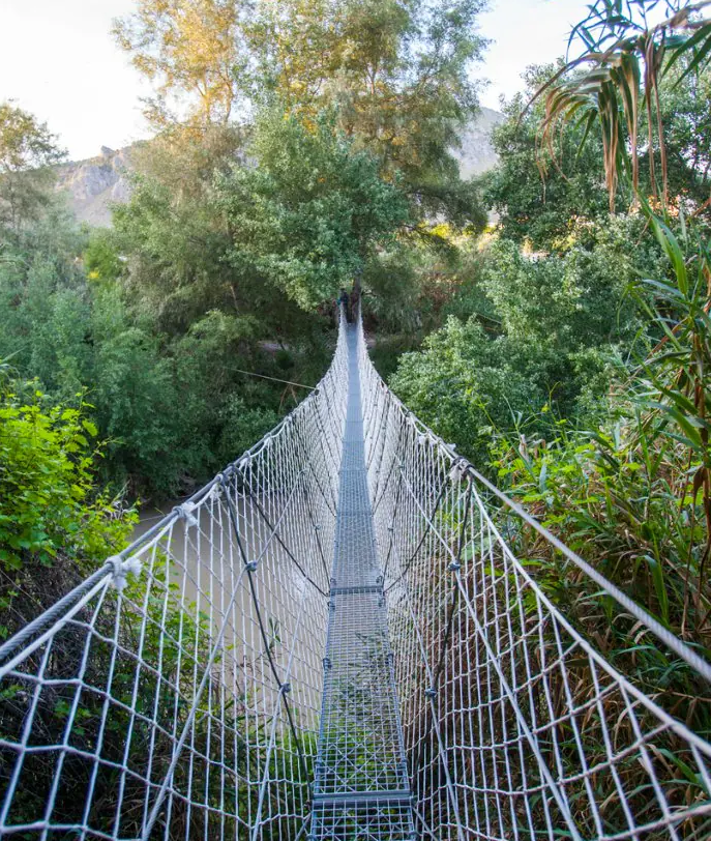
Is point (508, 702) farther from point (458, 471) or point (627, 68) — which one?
point (627, 68)

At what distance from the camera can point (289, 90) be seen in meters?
9.91

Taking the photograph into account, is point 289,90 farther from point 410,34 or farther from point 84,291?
point 84,291

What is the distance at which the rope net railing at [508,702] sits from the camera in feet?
2.61

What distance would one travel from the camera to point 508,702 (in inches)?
65.8

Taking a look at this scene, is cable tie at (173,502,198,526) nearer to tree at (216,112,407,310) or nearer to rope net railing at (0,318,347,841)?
rope net railing at (0,318,347,841)

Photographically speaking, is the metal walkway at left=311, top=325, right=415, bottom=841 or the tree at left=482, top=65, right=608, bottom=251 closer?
the metal walkway at left=311, top=325, right=415, bottom=841

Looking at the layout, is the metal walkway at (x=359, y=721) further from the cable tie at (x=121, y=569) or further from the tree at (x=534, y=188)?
the tree at (x=534, y=188)

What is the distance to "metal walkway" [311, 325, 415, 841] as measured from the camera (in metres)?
1.50

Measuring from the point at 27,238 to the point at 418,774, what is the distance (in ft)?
38.3

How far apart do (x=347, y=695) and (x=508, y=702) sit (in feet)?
1.54

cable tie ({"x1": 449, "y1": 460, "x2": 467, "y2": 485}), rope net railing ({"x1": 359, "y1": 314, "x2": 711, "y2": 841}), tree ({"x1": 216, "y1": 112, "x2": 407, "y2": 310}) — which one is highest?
tree ({"x1": 216, "y1": 112, "x2": 407, "y2": 310})

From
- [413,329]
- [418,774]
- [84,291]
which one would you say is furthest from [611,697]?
[84,291]

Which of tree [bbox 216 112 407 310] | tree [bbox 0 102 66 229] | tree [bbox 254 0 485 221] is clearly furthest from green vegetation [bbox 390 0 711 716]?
tree [bbox 0 102 66 229]

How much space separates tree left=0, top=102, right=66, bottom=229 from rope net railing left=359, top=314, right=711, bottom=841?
11210 mm
